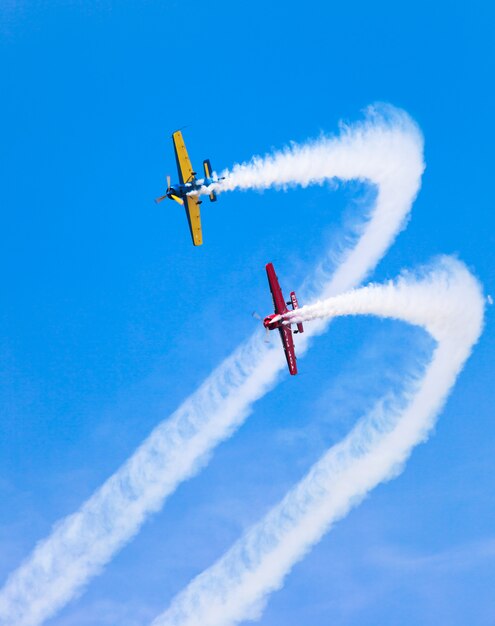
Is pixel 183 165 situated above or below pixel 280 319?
above

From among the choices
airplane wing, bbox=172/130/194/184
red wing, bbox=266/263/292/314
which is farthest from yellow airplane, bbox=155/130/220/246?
red wing, bbox=266/263/292/314

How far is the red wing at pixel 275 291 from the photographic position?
79.0 m

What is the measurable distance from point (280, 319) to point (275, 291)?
5125 millimetres

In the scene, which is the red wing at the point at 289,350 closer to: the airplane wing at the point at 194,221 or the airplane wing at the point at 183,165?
the airplane wing at the point at 194,221

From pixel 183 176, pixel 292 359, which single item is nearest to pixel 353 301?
pixel 292 359

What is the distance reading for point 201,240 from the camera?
86625 mm

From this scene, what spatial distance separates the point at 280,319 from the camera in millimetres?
75750

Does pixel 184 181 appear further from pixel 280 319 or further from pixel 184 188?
pixel 280 319

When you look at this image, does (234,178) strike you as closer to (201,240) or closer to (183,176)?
(183,176)

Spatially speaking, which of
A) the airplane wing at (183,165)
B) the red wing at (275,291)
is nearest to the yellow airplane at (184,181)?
the airplane wing at (183,165)

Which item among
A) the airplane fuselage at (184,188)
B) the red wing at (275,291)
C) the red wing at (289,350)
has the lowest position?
the red wing at (289,350)

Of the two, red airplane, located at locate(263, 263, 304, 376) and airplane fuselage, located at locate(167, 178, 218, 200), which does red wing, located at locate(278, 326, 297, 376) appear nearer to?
red airplane, located at locate(263, 263, 304, 376)

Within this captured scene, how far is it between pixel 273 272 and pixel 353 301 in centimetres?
1277

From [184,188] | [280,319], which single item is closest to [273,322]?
[280,319]
